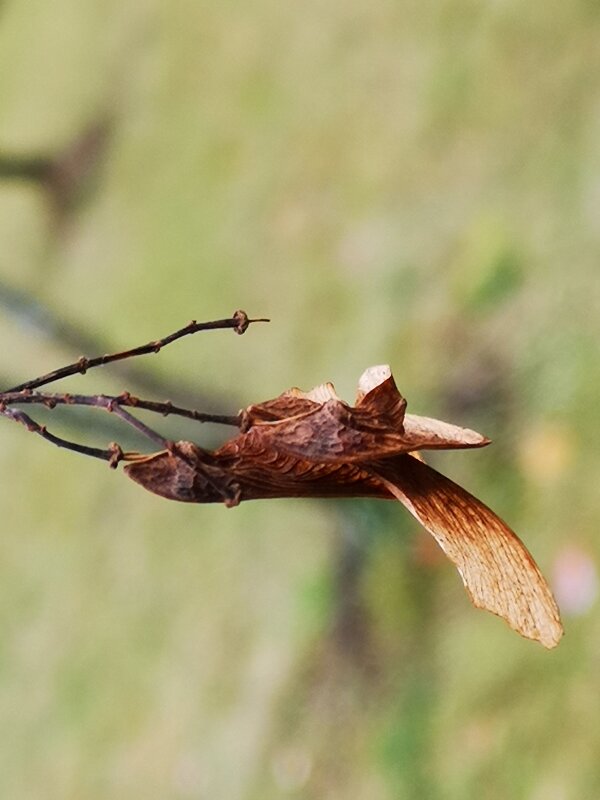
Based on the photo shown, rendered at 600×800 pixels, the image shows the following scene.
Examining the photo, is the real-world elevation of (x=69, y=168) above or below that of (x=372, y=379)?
above

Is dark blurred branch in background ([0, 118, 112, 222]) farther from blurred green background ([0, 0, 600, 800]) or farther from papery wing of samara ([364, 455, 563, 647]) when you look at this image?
papery wing of samara ([364, 455, 563, 647])

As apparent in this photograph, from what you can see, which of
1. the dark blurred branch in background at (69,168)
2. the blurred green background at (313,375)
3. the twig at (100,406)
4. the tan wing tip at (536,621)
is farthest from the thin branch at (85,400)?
the dark blurred branch in background at (69,168)

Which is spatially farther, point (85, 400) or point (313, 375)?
point (313, 375)

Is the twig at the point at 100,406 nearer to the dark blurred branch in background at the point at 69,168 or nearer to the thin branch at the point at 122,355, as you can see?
the thin branch at the point at 122,355

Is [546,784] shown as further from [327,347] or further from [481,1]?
[481,1]

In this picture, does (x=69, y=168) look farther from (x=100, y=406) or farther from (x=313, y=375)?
(x=100, y=406)

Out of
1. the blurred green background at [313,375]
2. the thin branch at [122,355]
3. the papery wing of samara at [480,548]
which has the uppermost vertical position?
the blurred green background at [313,375]

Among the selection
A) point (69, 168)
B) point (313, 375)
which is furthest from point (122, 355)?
point (69, 168)
